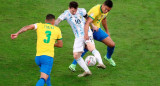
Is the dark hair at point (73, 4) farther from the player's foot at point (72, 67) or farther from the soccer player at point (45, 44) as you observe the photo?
the player's foot at point (72, 67)

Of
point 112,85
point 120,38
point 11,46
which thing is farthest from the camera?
point 120,38

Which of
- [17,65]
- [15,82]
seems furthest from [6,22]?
[15,82]

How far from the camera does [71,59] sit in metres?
11.8

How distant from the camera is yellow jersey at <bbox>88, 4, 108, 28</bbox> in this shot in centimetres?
1035

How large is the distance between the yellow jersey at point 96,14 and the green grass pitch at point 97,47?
1.45 meters

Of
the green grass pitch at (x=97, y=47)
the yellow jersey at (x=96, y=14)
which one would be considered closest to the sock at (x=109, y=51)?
the green grass pitch at (x=97, y=47)

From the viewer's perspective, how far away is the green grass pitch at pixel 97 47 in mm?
10320

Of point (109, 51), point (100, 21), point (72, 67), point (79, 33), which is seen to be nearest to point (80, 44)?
point (79, 33)

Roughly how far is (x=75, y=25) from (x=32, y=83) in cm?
194

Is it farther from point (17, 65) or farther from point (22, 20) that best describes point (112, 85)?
Answer: point (22, 20)

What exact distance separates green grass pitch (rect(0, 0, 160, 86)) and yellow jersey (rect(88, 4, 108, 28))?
145cm

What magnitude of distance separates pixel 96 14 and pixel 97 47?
2521mm

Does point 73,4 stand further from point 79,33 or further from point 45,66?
point 45,66

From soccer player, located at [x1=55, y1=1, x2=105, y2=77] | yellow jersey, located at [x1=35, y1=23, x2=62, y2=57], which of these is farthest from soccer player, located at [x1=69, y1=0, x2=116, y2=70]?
yellow jersey, located at [x1=35, y1=23, x2=62, y2=57]
